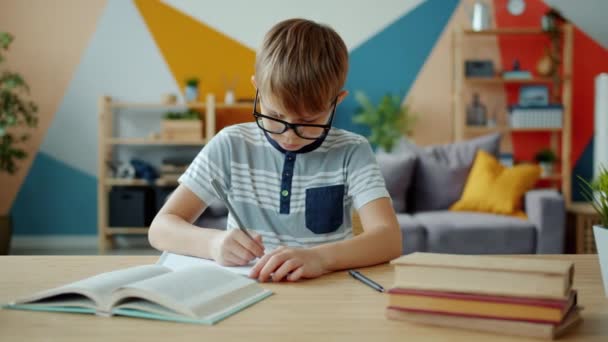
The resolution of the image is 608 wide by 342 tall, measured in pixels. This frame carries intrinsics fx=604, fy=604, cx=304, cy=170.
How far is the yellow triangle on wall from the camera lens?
506cm

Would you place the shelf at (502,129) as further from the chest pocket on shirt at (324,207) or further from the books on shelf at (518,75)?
the chest pocket on shirt at (324,207)

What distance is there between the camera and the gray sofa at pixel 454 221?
134 inches

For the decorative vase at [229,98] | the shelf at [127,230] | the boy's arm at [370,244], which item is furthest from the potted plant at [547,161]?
the boy's arm at [370,244]

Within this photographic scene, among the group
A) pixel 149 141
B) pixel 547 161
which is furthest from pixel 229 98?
pixel 547 161

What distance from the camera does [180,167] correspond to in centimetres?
477

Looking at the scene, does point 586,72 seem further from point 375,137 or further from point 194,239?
point 194,239

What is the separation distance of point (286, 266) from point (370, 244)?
239mm

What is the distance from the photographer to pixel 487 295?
73 centimetres

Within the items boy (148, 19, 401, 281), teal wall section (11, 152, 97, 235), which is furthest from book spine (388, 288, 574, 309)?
teal wall section (11, 152, 97, 235)

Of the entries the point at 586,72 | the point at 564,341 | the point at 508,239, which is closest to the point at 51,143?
the point at 508,239

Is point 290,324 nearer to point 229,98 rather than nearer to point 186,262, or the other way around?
point 186,262

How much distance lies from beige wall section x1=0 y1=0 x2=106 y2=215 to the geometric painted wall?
3 centimetres

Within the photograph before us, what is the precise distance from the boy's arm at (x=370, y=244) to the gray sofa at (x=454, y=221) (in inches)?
82.4

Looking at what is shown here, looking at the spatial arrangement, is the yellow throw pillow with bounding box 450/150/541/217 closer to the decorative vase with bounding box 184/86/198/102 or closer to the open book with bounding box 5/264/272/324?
the decorative vase with bounding box 184/86/198/102
